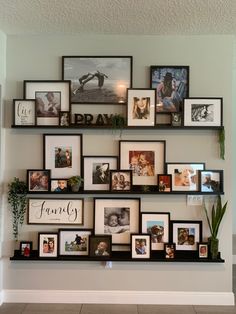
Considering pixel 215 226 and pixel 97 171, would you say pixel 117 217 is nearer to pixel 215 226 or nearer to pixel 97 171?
pixel 97 171

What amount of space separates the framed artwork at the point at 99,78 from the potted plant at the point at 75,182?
72cm

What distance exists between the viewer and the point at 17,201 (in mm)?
3068

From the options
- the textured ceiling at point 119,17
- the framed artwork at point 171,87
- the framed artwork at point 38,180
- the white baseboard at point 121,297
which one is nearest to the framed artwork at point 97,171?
the framed artwork at point 38,180

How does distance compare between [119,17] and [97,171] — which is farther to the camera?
[97,171]

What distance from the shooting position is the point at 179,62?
10.3ft

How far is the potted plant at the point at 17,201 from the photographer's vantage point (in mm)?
3023

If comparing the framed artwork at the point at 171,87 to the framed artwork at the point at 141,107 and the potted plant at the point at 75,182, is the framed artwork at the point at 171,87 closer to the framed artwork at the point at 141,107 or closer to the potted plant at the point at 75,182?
the framed artwork at the point at 141,107

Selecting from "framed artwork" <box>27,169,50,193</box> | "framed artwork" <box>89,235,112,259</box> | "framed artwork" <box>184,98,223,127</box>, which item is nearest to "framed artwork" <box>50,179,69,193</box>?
"framed artwork" <box>27,169,50,193</box>

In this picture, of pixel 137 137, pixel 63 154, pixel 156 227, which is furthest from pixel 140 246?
pixel 63 154

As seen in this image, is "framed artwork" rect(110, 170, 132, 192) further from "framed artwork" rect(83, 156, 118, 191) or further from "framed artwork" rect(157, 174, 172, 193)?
"framed artwork" rect(157, 174, 172, 193)

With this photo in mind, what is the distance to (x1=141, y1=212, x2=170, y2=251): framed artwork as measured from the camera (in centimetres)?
307

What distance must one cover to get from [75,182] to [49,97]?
846 millimetres

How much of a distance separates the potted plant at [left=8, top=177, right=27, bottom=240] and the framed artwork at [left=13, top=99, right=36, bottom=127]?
0.55m

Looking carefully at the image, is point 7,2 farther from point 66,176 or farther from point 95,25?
point 66,176
